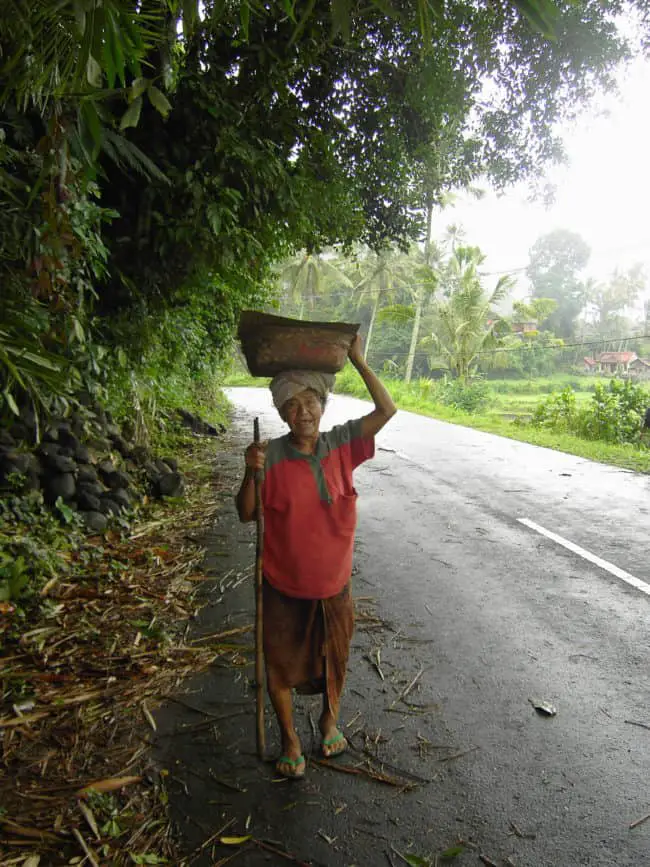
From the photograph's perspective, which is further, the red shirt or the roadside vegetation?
the red shirt

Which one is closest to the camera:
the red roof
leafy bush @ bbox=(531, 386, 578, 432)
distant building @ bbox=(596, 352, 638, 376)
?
leafy bush @ bbox=(531, 386, 578, 432)

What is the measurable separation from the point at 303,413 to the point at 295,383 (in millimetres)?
136

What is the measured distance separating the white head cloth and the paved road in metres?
1.78

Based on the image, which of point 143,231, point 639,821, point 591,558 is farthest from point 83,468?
point 639,821

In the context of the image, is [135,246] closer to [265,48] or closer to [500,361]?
[265,48]

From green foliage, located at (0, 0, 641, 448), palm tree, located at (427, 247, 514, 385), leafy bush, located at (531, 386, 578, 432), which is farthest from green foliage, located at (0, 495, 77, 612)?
palm tree, located at (427, 247, 514, 385)

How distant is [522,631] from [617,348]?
56599 mm

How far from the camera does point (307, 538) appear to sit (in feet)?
8.39

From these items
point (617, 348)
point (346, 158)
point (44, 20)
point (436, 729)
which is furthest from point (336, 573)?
point (617, 348)

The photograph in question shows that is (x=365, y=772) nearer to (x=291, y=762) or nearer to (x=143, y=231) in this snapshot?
(x=291, y=762)

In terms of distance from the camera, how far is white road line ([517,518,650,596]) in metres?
4.73

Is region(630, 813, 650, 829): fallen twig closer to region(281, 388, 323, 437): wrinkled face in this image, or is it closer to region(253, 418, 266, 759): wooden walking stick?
region(253, 418, 266, 759): wooden walking stick

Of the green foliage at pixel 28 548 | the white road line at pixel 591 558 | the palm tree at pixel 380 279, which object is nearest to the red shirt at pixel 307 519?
the green foliage at pixel 28 548

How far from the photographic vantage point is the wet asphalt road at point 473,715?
7.44 feet
